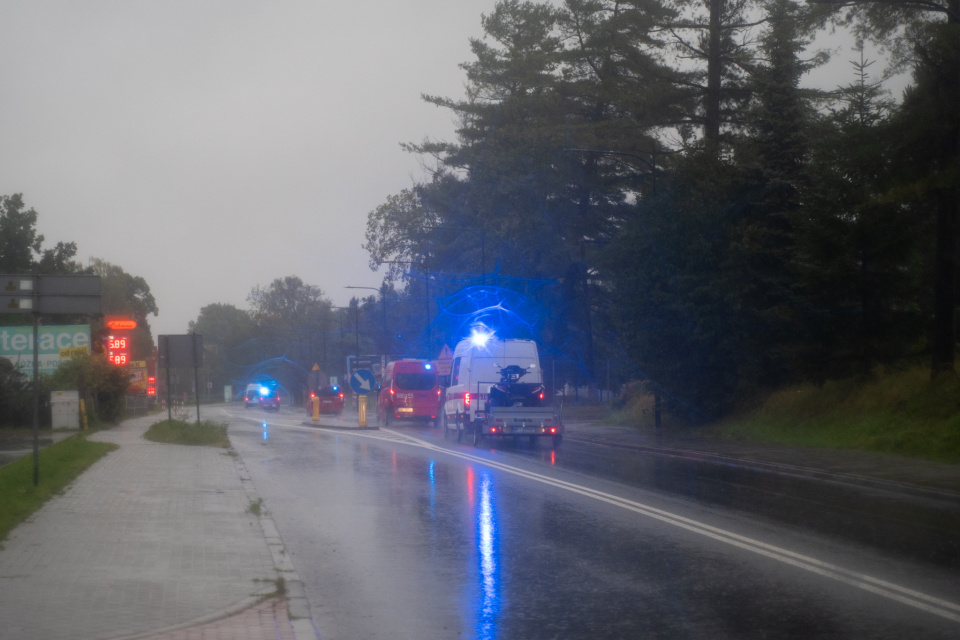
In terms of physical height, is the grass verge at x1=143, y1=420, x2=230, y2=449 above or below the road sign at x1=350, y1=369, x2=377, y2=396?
below

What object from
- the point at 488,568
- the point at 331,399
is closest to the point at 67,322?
the point at 331,399

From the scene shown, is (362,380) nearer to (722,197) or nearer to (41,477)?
(722,197)

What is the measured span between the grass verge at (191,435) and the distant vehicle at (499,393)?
673 cm

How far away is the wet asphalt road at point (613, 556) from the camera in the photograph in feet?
22.1

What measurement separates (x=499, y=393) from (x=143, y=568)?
56.5ft

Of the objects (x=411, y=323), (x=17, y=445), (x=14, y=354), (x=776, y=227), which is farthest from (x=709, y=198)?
(x=411, y=323)

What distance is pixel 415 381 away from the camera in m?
38.4

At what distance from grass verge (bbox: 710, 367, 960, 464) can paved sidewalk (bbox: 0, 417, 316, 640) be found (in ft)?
43.4

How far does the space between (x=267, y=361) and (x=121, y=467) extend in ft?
341

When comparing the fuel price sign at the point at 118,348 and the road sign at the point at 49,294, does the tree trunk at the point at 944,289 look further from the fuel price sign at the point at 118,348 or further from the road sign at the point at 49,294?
the fuel price sign at the point at 118,348

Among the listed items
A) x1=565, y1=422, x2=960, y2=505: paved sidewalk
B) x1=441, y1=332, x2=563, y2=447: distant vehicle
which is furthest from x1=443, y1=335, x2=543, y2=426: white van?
x1=565, y1=422, x2=960, y2=505: paved sidewalk

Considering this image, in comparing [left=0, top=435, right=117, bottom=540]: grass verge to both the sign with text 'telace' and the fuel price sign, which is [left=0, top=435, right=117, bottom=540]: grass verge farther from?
the fuel price sign

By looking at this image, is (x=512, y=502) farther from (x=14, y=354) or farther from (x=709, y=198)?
(x=14, y=354)

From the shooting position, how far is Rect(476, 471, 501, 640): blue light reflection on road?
672 centimetres
